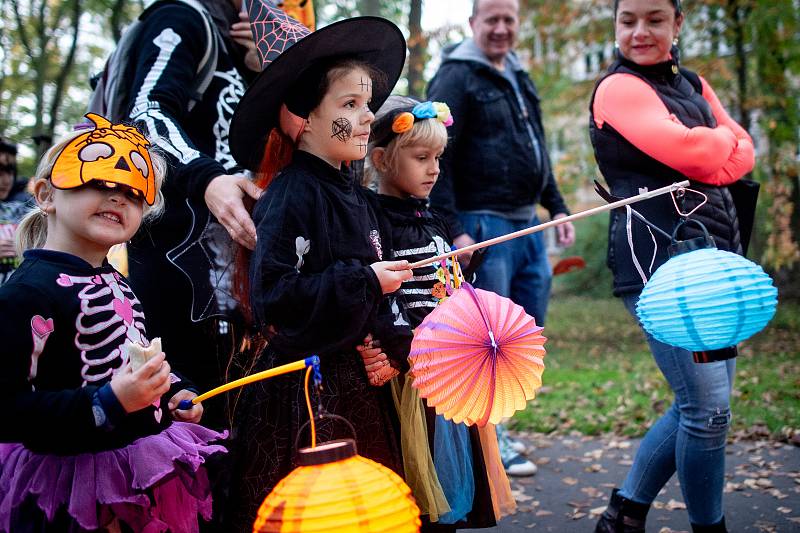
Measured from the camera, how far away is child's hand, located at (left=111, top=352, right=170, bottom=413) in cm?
177

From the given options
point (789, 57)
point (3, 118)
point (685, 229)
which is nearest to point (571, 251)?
point (789, 57)

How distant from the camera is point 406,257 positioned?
2.79 meters

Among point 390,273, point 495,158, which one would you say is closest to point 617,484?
point 495,158

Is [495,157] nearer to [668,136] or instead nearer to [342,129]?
[668,136]

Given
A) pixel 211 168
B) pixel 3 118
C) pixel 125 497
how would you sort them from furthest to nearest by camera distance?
pixel 3 118
pixel 211 168
pixel 125 497

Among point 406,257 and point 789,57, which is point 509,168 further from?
point 789,57

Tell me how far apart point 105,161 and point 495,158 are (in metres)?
2.69

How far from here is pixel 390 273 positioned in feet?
7.34

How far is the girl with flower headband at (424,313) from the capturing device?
257 centimetres

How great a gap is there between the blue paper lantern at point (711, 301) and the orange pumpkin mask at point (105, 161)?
1.60 m

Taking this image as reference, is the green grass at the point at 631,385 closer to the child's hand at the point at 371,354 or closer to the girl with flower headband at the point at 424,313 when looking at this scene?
the girl with flower headband at the point at 424,313

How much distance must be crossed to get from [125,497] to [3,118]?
19.7m

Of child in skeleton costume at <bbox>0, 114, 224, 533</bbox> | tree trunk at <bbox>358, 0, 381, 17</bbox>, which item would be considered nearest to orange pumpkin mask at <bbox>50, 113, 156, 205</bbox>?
child in skeleton costume at <bbox>0, 114, 224, 533</bbox>

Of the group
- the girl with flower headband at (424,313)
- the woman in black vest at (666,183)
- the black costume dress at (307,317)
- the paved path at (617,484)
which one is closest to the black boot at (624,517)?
the woman in black vest at (666,183)
